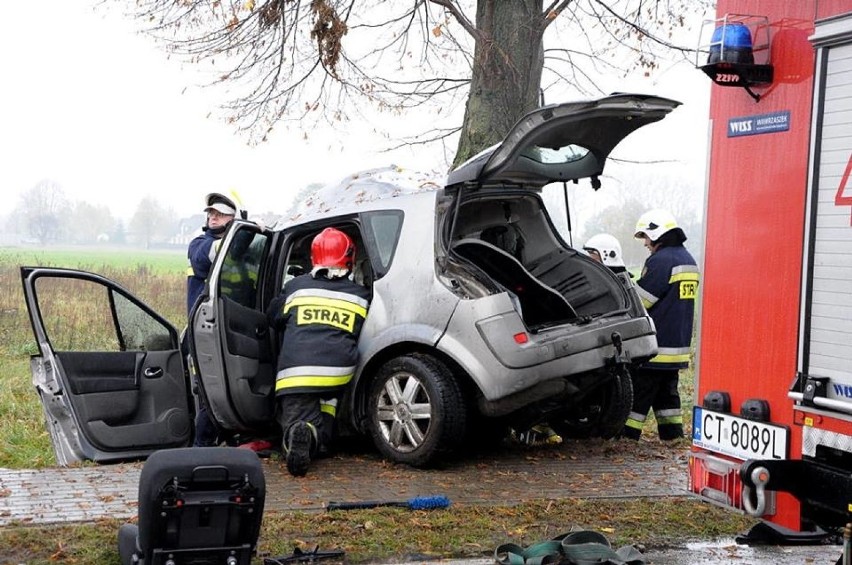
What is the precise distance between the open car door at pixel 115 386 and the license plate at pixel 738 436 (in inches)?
180

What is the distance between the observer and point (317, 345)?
7391mm

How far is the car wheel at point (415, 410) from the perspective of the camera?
281 inches

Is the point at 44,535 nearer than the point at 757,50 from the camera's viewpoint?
No

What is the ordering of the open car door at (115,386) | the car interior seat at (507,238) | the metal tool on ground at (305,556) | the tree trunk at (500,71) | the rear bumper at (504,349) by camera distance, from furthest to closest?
the tree trunk at (500,71) < the car interior seat at (507,238) < the open car door at (115,386) < the rear bumper at (504,349) < the metal tool on ground at (305,556)

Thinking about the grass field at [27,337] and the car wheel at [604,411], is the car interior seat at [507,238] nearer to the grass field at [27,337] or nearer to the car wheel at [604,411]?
the car wheel at [604,411]

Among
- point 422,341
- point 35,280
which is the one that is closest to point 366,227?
point 422,341

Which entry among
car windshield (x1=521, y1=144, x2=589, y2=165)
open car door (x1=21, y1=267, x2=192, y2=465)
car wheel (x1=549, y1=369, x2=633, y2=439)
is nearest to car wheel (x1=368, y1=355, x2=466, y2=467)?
car wheel (x1=549, y1=369, x2=633, y2=439)

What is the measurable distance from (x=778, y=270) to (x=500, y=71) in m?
7.12

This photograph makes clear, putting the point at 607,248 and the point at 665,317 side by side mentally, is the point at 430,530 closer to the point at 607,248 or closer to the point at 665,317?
the point at 665,317

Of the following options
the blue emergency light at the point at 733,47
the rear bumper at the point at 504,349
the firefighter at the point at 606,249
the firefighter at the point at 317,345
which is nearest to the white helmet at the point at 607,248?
the firefighter at the point at 606,249

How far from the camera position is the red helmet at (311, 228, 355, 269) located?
768 centimetres

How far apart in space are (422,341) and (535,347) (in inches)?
30.2

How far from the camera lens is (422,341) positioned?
7289 mm

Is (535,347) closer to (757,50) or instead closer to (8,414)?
(757,50)
